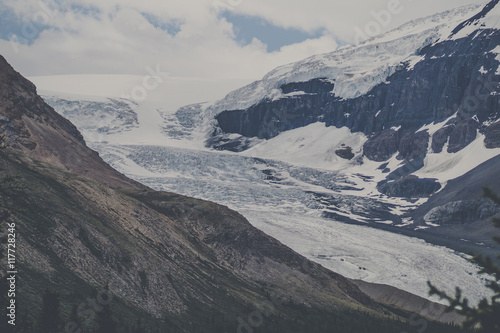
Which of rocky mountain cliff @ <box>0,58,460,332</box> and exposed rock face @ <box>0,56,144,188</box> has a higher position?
exposed rock face @ <box>0,56,144,188</box>

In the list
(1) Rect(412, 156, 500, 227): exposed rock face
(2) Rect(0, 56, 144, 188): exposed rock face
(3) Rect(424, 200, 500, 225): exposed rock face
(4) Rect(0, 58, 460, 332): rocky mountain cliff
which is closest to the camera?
(4) Rect(0, 58, 460, 332): rocky mountain cliff

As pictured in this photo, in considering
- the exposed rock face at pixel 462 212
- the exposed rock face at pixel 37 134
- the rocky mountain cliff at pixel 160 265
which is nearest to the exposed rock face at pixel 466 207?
the exposed rock face at pixel 462 212

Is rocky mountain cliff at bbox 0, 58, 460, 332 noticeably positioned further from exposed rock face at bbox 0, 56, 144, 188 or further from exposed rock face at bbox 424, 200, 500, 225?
exposed rock face at bbox 424, 200, 500, 225

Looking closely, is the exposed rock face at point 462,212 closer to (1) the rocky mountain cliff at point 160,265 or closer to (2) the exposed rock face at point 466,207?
(2) the exposed rock face at point 466,207

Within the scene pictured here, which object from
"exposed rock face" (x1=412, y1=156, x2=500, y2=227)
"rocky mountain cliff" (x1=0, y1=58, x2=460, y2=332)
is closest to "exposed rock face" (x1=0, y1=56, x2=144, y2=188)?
"rocky mountain cliff" (x1=0, y1=58, x2=460, y2=332)

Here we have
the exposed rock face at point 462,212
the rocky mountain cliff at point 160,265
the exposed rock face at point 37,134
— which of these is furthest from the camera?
the exposed rock face at point 462,212

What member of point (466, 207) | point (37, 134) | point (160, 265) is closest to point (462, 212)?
point (466, 207)

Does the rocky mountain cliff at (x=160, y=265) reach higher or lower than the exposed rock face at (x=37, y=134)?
lower

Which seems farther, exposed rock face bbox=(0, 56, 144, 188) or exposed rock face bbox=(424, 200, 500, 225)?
exposed rock face bbox=(424, 200, 500, 225)

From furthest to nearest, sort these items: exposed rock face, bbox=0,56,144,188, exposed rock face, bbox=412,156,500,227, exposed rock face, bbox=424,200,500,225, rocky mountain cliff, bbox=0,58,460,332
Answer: exposed rock face, bbox=412,156,500,227 < exposed rock face, bbox=424,200,500,225 < exposed rock face, bbox=0,56,144,188 < rocky mountain cliff, bbox=0,58,460,332

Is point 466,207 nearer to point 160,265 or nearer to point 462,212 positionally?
point 462,212
